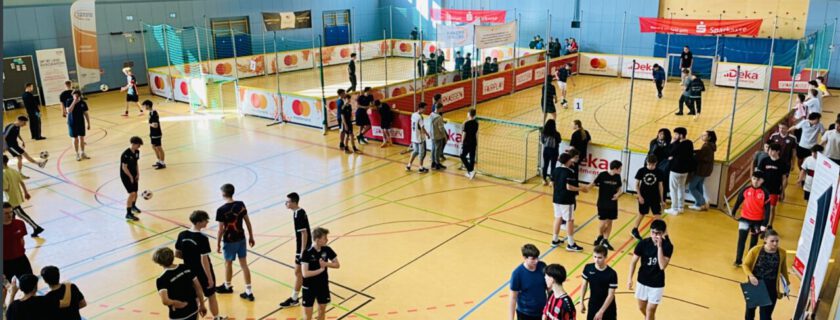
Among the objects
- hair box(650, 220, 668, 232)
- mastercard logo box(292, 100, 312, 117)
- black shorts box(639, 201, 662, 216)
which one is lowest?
black shorts box(639, 201, 662, 216)

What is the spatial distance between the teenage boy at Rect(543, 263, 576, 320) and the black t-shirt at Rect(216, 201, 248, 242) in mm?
4335

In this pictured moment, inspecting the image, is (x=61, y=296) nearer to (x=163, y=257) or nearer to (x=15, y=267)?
(x=163, y=257)

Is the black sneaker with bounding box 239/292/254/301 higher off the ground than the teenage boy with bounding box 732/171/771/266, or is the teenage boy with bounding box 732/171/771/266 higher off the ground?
the teenage boy with bounding box 732/171/771/266

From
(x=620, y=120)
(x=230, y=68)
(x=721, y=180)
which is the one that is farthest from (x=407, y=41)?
(x=721, y=180)

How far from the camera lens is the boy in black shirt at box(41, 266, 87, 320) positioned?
258 inches

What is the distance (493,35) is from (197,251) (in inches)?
457

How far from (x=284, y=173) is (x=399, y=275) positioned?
630cm

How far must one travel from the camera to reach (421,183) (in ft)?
47.8

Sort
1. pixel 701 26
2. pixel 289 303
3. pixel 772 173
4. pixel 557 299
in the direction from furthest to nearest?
pixel 701 26 < pixel 772 173 < pixel 289 303 < pixel 557 299

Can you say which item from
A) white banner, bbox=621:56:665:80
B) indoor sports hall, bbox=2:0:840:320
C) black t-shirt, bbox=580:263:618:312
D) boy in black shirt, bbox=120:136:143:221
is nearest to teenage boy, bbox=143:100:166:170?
indoor sports hall, bbox=2:0:840:320

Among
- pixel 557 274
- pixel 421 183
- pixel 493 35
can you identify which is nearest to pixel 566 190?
pixel 557 274

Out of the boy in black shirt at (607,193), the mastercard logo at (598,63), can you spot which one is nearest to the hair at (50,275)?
the boy in black shirt at (607,193)

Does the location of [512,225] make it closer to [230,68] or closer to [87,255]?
[87,255]

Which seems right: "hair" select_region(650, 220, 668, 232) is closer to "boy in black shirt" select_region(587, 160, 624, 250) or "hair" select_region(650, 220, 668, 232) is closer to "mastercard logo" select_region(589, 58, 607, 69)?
"boy in black shirt" select_region(587, 160, 624, 250)
